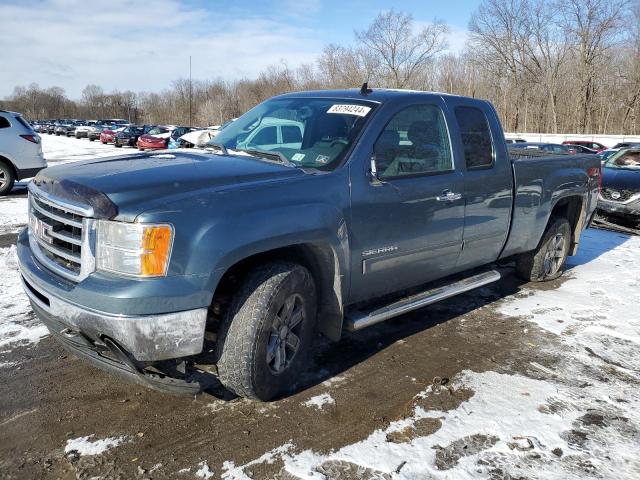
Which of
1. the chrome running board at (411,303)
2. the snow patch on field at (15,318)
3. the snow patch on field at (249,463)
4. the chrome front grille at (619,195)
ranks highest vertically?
the chrome front grille at (619,195)

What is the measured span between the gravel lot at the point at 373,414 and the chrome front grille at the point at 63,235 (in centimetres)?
91

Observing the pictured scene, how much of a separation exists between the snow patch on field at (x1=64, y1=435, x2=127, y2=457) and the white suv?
413 inches

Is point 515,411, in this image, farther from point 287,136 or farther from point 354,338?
point 287,136

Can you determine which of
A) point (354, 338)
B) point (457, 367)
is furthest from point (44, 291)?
point (457, 367)

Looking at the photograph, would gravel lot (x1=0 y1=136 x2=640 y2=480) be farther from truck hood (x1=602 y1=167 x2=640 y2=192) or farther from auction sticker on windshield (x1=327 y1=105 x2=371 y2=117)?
truck hood (x1=602 y1=167 x2=640 y2=192)

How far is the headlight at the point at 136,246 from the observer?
2629 mm

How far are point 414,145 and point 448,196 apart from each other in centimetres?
48

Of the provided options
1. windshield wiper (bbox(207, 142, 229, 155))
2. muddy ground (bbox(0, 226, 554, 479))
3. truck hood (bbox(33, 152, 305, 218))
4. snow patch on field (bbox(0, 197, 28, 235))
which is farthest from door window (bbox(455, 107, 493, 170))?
snow patch on field (bbox(0, 197, 28, 235))

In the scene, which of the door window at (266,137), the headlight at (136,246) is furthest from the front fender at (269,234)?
the door window at (266,137)

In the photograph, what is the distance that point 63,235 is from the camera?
295cm

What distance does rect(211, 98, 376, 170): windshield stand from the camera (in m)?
3.64

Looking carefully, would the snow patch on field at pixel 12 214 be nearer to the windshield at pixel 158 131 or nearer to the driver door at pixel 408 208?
the driver door at pixel 408 208

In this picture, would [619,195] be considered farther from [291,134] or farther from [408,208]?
[291,134]

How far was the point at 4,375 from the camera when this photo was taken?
3.57 meters
